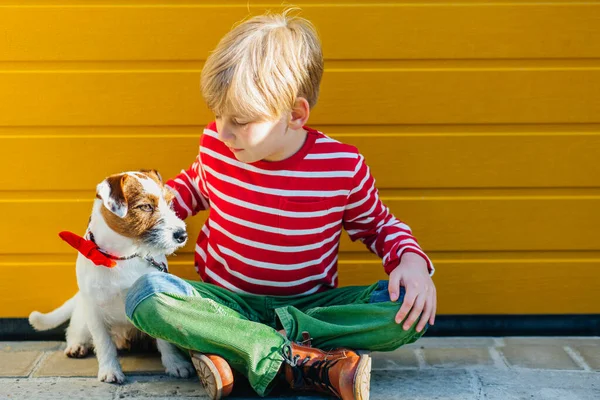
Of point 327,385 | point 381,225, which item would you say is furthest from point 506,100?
point 327,385

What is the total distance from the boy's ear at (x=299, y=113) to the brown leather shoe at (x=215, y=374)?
735mm

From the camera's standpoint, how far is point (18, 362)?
9.64 feet

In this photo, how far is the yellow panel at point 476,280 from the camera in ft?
10.3

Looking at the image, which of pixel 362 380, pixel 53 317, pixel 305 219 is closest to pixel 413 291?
pixel 362 380

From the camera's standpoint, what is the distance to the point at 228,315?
254 centimetres

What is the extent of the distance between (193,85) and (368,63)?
2.05 ft

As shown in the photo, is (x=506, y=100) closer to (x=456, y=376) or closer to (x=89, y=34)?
(x=456, y=376)

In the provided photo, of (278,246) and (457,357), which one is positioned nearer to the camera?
(278,246)

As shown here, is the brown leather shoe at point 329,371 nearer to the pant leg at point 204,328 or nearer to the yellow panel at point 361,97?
the pant leg at point 204,328

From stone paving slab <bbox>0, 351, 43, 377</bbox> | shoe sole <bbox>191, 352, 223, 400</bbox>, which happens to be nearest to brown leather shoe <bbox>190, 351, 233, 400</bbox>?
shoe sole <bbox>191, 352, 223, 400</bbox>

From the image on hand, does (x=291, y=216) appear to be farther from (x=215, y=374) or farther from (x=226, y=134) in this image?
(x=215, y=374)

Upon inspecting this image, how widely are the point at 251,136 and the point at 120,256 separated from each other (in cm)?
57

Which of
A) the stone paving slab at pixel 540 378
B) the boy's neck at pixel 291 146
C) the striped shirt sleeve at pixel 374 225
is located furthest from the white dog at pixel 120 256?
the stone paving slab at pixel 540 378

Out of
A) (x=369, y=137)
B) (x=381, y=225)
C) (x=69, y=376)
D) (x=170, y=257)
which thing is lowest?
(x=69, y=376)
